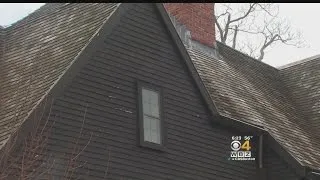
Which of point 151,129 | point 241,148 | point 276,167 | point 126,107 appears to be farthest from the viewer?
point 276,167

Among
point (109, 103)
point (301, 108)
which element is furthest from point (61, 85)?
point (301, 108)

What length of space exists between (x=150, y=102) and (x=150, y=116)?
338 mm

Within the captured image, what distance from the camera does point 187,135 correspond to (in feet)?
46.4

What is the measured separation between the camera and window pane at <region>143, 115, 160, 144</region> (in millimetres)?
13156

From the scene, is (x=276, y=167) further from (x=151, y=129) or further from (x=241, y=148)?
(x=151, y=129)

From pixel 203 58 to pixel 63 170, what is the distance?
7.81 meters

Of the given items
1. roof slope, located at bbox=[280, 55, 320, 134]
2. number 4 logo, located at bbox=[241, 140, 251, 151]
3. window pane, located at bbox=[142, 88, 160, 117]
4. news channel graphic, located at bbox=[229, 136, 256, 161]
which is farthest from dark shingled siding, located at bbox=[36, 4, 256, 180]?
roof slope, located at bbox=[280, 55, 320, 134]

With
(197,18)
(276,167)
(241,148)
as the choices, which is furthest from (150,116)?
(197,18)

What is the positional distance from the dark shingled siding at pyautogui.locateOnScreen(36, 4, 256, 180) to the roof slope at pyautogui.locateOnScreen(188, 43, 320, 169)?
1.01m

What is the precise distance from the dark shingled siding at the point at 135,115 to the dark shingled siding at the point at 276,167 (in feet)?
1.49

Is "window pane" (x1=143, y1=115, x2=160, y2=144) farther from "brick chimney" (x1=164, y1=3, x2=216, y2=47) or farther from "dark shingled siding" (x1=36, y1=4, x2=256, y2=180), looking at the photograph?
"brick chimney" (x1=164, y1=3, x2=216, y2=47)

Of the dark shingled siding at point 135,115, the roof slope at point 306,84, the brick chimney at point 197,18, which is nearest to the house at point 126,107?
the dark shingled siding at point 135,115

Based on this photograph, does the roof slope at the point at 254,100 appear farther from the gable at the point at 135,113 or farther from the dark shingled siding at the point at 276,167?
A: the gable at the point at 135,113

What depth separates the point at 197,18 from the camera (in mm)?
18688
